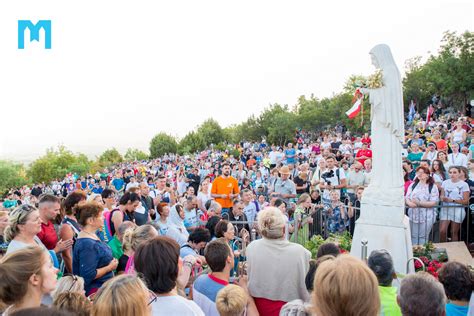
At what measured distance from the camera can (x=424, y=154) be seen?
12.0 m

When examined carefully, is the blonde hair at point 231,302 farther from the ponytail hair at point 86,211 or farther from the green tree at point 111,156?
the green tree at point 111,156

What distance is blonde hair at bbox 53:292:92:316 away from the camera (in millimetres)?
2666

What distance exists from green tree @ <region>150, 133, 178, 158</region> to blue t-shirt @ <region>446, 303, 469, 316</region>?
278 ft

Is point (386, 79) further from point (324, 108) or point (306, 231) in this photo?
point (324, 108)

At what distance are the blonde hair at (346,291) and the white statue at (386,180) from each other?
5.20m

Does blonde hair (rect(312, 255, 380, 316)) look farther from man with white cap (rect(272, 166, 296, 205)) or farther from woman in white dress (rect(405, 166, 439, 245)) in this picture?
man with white cap (rect(272, 166, 296, 205))

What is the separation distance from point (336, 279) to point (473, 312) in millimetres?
1831

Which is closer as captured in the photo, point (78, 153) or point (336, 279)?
point (336, 279)

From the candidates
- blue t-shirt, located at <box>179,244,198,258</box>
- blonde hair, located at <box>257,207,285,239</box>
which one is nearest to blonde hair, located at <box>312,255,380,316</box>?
blonde hair, located at <box>257,207,285,239</box>

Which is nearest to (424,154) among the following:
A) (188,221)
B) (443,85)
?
(188,221)

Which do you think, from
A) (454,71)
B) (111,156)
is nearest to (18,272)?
(454,71)

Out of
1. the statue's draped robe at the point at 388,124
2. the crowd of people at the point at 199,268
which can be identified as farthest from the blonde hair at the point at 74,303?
the statue's draped robe at the point at 388,124

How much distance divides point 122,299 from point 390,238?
5.81 metres

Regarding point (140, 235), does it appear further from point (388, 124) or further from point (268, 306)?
point (388, 124)
